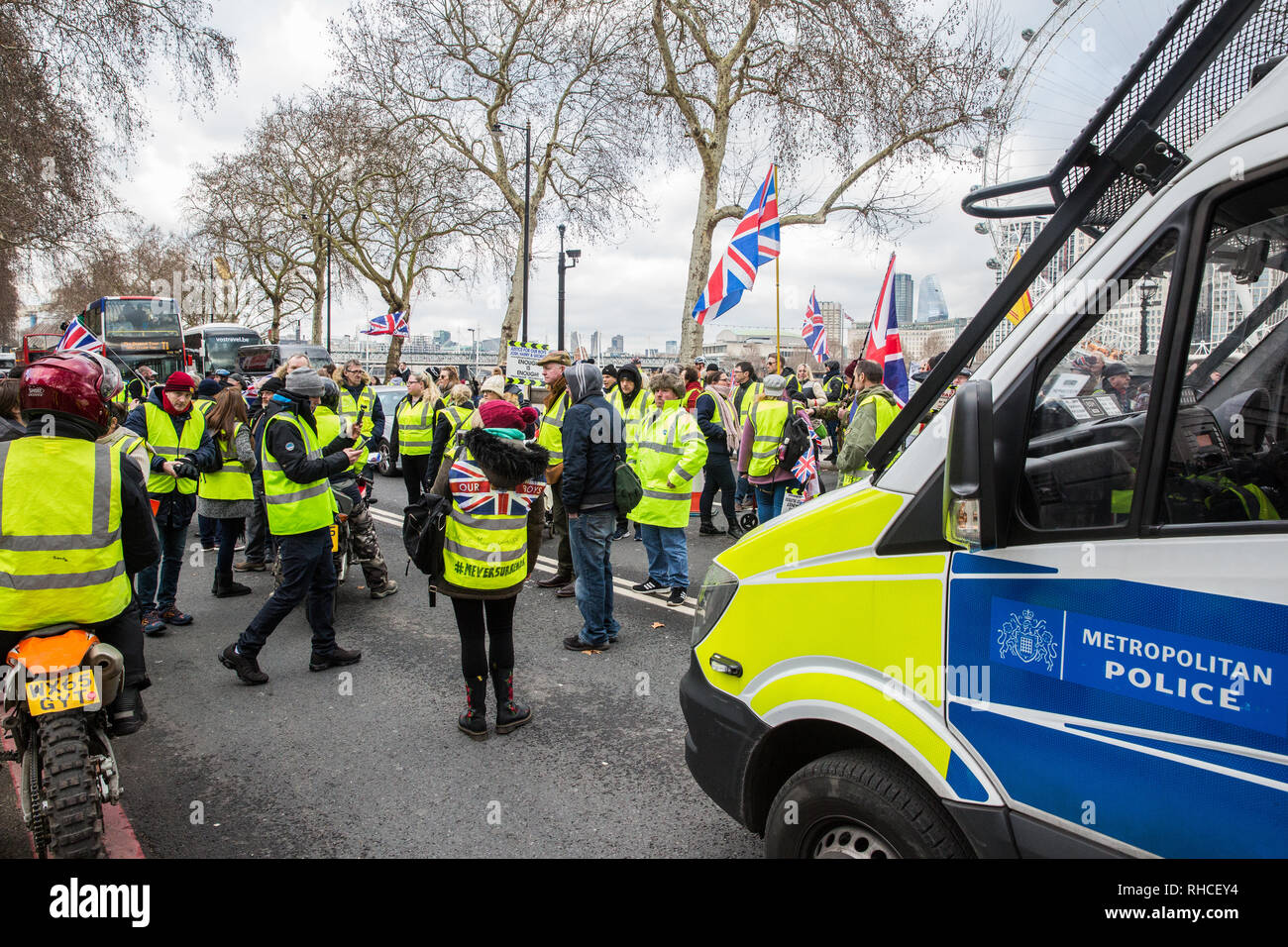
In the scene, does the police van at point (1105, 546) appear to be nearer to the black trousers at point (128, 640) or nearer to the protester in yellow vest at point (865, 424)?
the black trousers at point (128, 640)

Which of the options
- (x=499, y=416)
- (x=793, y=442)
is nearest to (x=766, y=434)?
(x=793, y=442)

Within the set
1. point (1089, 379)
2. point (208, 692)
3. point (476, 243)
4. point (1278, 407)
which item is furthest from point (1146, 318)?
point (476, 243)

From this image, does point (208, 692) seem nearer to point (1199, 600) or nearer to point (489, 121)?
point (1199, 600)

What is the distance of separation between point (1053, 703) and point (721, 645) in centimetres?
111

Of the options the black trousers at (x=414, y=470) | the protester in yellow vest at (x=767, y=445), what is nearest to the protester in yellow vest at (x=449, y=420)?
the black trousers at (x=414, y=470)

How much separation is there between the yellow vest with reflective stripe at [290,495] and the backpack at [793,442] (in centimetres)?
441

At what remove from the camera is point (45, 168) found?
51.1 feet

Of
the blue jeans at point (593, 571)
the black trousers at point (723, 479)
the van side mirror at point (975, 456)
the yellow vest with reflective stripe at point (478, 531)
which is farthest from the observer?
the black trousers at point (723, 479)

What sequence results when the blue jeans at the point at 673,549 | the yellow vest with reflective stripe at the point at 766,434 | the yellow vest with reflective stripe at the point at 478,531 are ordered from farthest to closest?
the yellow vest with reflective stripe at the point at 766,434 < the blue jeans at the point at 673,549 < the yellow vest with reflective stripe at the point at 478,531

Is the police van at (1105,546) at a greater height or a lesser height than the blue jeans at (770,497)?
greater

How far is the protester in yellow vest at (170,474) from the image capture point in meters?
6.12

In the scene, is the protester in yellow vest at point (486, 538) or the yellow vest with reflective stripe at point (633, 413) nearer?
the protester in yellow vest at point (486, 538)

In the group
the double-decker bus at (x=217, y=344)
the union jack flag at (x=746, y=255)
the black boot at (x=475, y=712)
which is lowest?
the black boot at (x=475, y=712)

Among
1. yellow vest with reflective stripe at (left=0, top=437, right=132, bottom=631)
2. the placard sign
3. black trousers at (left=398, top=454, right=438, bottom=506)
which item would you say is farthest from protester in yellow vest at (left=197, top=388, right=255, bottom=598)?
the placard sign
